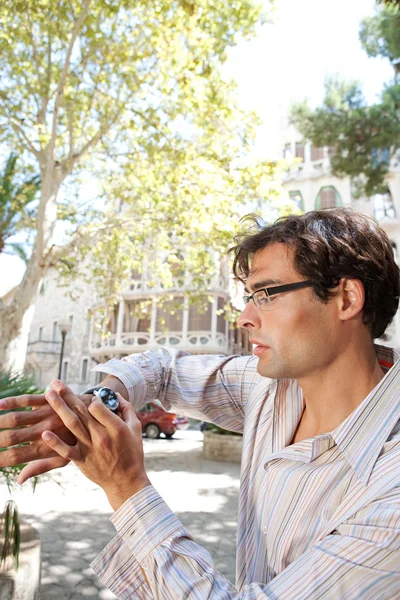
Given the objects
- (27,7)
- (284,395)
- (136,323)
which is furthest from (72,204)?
(136,323)

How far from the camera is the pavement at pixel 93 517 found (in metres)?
4.40

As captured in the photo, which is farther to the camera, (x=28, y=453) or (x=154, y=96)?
(x=154, y=96)

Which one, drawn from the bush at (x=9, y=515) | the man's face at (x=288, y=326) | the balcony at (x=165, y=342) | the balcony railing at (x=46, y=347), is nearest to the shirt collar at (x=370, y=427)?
the man's face at (x=288, y=326)

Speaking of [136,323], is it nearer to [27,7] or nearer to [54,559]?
[27,7]

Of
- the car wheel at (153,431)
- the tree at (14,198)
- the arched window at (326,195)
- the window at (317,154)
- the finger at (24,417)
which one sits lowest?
the car wheel at (153,431)

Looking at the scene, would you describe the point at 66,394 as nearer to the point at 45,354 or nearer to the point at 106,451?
the point at 106,451

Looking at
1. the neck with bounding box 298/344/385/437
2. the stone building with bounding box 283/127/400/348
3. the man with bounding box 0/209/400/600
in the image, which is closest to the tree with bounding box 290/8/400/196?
the stone building with bounding box 283/127/400/348

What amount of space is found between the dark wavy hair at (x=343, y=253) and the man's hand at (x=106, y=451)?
892 millimetres

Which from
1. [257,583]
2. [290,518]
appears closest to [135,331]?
[290,518]

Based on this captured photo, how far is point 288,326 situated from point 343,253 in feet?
1.14

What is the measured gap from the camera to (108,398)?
1593mm

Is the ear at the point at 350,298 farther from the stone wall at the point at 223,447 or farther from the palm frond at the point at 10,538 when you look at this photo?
the stone wall at the point at 223,447

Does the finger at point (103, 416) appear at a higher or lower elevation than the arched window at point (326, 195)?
lower

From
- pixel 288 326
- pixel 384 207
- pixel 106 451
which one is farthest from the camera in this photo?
pixel 384 207
